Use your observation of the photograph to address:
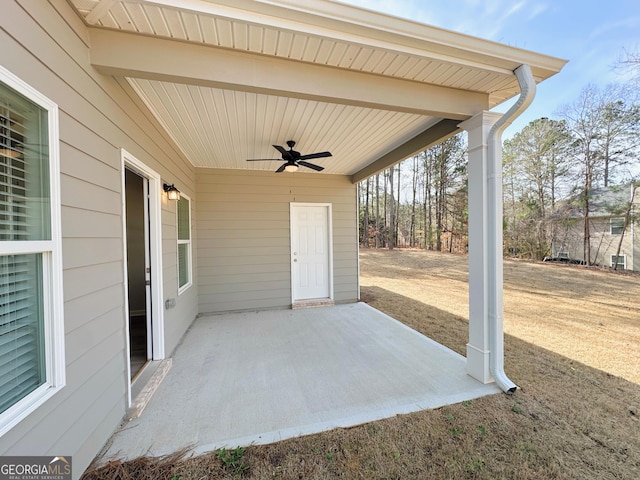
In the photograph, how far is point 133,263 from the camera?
Result: 15.3 feet

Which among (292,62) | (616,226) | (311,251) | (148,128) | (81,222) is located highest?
(292,62)

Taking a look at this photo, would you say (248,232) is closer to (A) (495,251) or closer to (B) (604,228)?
(A) (495,251)

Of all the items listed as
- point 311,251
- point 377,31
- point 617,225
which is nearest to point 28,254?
point 377,31

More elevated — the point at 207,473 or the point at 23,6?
the point at 23,6

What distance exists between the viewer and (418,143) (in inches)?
131

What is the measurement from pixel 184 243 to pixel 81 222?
2.55 metres

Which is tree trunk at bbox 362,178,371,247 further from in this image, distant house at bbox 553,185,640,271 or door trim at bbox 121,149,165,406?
door trim at bbox 121,149,165,406

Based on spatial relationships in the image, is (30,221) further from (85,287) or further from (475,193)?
(475,193)

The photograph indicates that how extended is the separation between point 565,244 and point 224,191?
1307 centimetres

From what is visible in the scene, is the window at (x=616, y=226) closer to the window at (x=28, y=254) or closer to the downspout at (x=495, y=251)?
the downspout at (x=495, y=251)

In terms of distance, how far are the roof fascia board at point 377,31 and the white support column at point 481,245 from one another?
0.47 metres

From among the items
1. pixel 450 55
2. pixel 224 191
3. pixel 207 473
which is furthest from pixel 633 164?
pixel 207 473

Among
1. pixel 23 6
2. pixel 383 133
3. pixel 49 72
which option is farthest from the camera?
pixel 383 133

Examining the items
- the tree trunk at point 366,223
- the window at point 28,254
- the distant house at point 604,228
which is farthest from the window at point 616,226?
the window at point 28,254
